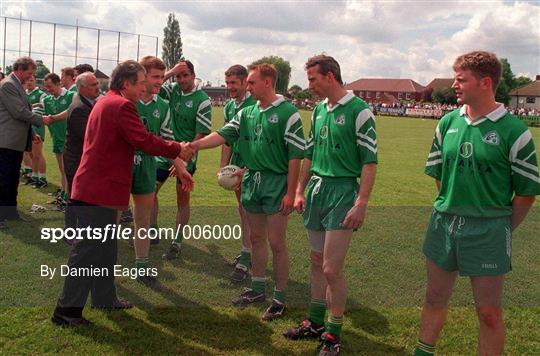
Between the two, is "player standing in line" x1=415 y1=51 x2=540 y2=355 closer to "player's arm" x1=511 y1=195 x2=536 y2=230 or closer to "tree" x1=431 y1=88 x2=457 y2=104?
"player's arm" x1=511 y1=195 x2=536 y2=230

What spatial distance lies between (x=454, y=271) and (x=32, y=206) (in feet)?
24.6

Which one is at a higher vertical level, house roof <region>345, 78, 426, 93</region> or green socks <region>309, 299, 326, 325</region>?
house roof <region>345, 78, 426, 93</region>

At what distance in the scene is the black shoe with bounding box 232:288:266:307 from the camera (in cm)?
521

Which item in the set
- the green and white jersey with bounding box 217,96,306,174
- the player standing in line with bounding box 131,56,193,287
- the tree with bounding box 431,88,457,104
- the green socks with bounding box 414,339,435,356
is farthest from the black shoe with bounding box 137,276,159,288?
the tree with bounding box 431,88,457,104

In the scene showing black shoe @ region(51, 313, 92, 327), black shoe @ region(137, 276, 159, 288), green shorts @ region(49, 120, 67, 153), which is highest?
green shorts @ region(49, 120, 67, 153)

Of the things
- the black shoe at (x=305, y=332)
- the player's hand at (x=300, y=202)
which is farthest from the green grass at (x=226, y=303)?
the player's hand at (x=300, y=202)

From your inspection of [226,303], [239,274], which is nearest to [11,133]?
[239,274]

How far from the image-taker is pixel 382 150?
2083 centimetres

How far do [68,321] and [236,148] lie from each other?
2.66m

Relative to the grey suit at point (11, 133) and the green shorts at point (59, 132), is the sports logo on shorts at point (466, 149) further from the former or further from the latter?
the green shorts at point (59, 132)

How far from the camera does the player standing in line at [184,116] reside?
6723mm

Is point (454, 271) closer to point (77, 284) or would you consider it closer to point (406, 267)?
point (406, 267)

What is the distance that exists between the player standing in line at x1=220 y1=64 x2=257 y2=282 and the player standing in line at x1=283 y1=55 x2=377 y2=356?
1836 millimetres

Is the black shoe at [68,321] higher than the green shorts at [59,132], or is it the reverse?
the green shorts at [59,132]
